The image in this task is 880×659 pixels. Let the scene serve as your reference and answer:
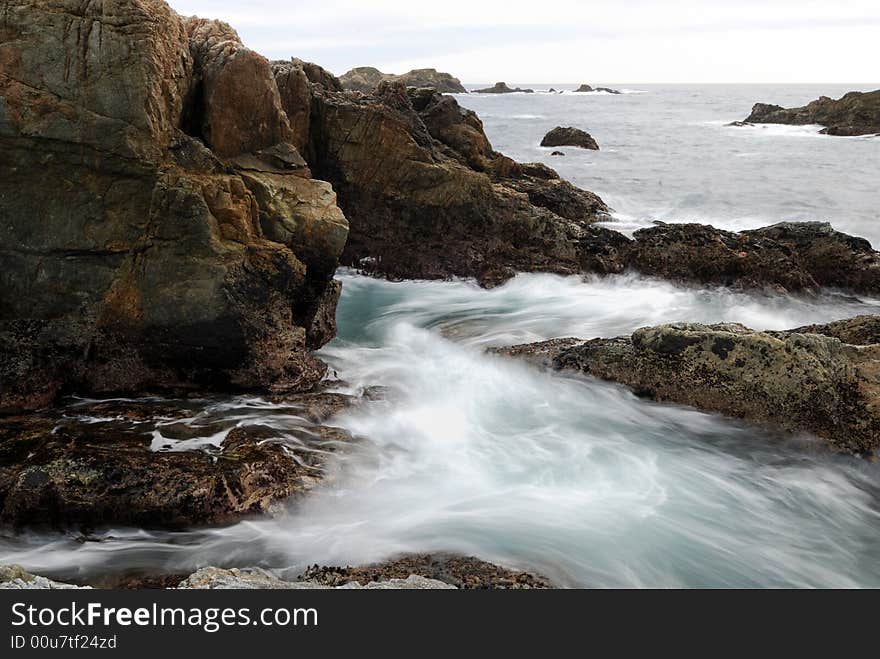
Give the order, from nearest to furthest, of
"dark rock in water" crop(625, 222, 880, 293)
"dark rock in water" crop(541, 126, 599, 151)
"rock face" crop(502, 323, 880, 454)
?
"rock face" crop(502, 323, 880, 454) < "dark rock in water" crop(625, 222, 880, 293) < "dark rock in water" crop(541, 126, 599, 151)

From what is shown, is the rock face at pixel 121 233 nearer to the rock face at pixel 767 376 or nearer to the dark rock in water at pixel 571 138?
the rock face at pixel 767 376

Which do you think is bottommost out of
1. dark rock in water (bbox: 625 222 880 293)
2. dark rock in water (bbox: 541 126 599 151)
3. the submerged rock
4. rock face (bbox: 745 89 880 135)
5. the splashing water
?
the splashing water

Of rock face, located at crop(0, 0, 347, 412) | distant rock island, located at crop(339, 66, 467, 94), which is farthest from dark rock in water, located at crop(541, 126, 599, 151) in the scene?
distant rock island, located at crop(339, 66, 467, 94)

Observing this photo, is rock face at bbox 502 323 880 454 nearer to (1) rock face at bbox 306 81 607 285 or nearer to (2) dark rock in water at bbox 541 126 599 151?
(1) rock face at bbox 306 81 607 285

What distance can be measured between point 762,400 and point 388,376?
4.52m

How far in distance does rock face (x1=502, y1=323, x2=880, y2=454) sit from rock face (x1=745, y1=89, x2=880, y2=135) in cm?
4637

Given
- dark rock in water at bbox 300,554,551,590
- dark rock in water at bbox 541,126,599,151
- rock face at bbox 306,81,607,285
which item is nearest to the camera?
dark rock in water at bbox 300,554,551,590

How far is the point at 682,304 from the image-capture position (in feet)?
36.7

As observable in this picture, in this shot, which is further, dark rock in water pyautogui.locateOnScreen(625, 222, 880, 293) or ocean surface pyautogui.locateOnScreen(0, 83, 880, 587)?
dark rock in water pyautogui.locateOnScreen(625, 222, 880, 293)

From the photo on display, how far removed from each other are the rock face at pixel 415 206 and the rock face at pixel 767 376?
5.34 meters

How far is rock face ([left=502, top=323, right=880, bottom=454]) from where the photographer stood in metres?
6.55

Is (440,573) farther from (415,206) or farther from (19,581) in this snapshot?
(415,206)

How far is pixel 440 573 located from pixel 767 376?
173 inches
